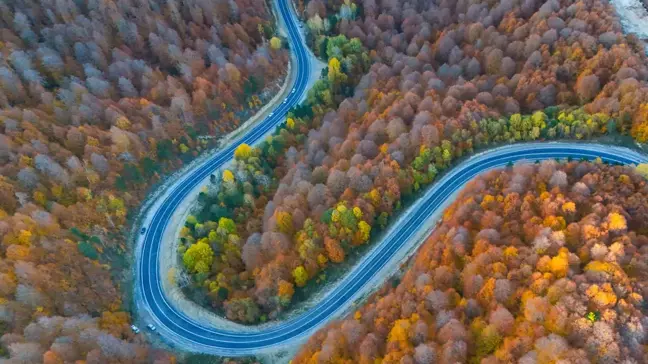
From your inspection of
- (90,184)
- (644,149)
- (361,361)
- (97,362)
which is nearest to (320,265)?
(361,361)

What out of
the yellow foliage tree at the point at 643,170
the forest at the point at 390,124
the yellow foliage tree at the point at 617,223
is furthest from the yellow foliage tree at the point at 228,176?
the yellow foliage tree at the point at 643,170

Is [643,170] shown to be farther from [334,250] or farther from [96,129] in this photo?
[96,129]

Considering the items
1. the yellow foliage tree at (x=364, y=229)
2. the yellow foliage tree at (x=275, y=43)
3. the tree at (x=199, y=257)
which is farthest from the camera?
the yellow foliage tree at (x=275, y=43)

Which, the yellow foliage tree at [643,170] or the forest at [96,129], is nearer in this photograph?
the forest at [96,129]

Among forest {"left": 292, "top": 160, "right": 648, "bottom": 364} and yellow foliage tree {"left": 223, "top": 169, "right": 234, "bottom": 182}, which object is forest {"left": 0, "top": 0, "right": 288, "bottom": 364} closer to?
yellow foliage tree {"left": 223, "top": 169, "right": 234, "bottom": 182}

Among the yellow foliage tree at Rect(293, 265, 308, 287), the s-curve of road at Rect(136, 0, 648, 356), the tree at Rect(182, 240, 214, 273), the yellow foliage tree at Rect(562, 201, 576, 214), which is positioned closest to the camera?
the yellow foliage tree at Rect(562, 201, 576, 214)

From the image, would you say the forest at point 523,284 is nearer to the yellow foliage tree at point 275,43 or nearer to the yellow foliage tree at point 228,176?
the yellow foliage tree at point 228,176

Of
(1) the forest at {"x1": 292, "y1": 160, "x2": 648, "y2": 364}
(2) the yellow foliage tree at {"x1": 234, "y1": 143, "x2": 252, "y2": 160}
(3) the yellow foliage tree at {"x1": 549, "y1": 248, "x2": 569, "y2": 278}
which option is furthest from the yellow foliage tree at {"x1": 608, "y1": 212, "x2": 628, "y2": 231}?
(2) the yellow foliage tree at {"x1": 234, "y1": 143, "x2": 252, "y2": 160}
